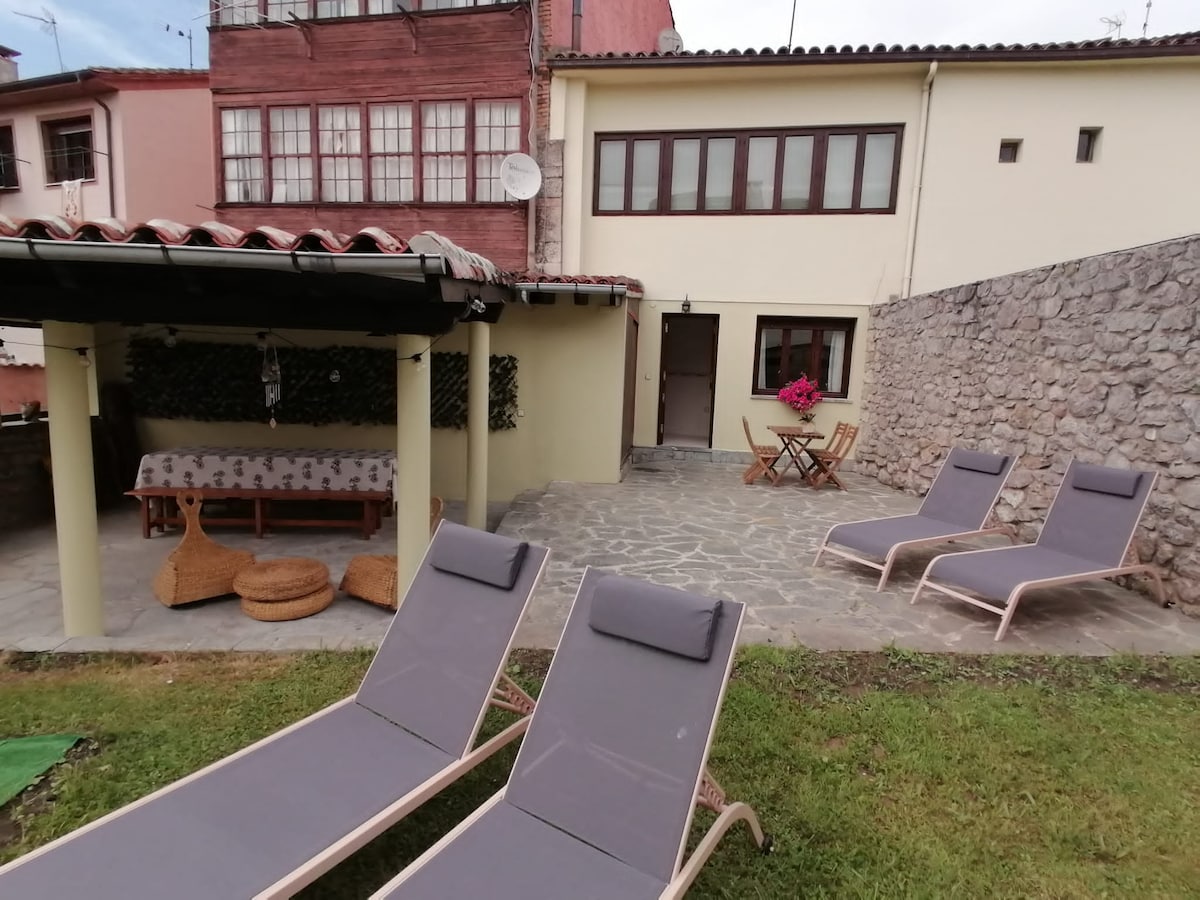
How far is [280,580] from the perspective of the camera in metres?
4.68

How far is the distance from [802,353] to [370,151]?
8698mm

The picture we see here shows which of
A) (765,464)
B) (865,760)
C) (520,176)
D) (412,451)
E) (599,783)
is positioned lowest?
(865,760)

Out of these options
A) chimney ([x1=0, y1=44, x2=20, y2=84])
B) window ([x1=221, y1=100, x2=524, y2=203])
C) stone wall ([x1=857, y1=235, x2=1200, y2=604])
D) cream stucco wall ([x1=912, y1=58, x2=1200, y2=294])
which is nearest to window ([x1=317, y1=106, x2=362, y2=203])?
window ([x1=221, y1=100, x2=524, y2=203])

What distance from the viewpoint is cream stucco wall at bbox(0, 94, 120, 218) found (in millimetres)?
13086

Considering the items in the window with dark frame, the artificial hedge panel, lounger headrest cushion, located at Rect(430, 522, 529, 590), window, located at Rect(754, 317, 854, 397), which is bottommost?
lounger headrest cushion, located at Rect(430, 522, 529, 590)

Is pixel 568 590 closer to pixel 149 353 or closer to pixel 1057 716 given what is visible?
pixel 1057 716

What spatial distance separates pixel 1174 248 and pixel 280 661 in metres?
7.47

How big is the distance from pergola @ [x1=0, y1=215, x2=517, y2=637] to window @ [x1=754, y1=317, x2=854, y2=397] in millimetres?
7795

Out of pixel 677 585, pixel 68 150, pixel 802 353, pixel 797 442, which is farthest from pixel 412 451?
pixel 68 150

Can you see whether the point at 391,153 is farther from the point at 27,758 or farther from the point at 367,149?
the point at 27,758

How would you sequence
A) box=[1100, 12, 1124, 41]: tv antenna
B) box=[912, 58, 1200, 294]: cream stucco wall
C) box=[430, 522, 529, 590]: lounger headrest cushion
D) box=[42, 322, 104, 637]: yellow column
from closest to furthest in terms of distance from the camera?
box=[430, 522, 529, 590]: lounger headrest cushion → box=[42, 322, 104, 637]: yellow column → box=[912, 58, 1200, 294]: cream stucco wall → box=[1100, 12, 1124, 41]: tv antenna

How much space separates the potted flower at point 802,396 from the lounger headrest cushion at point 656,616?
29.7 feet

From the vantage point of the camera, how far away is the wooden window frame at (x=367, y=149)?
35.6 feet

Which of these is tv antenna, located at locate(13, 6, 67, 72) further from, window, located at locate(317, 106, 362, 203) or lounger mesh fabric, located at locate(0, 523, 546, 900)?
lounger mesh fabric, located at locate(0, 523, 546, 900)
